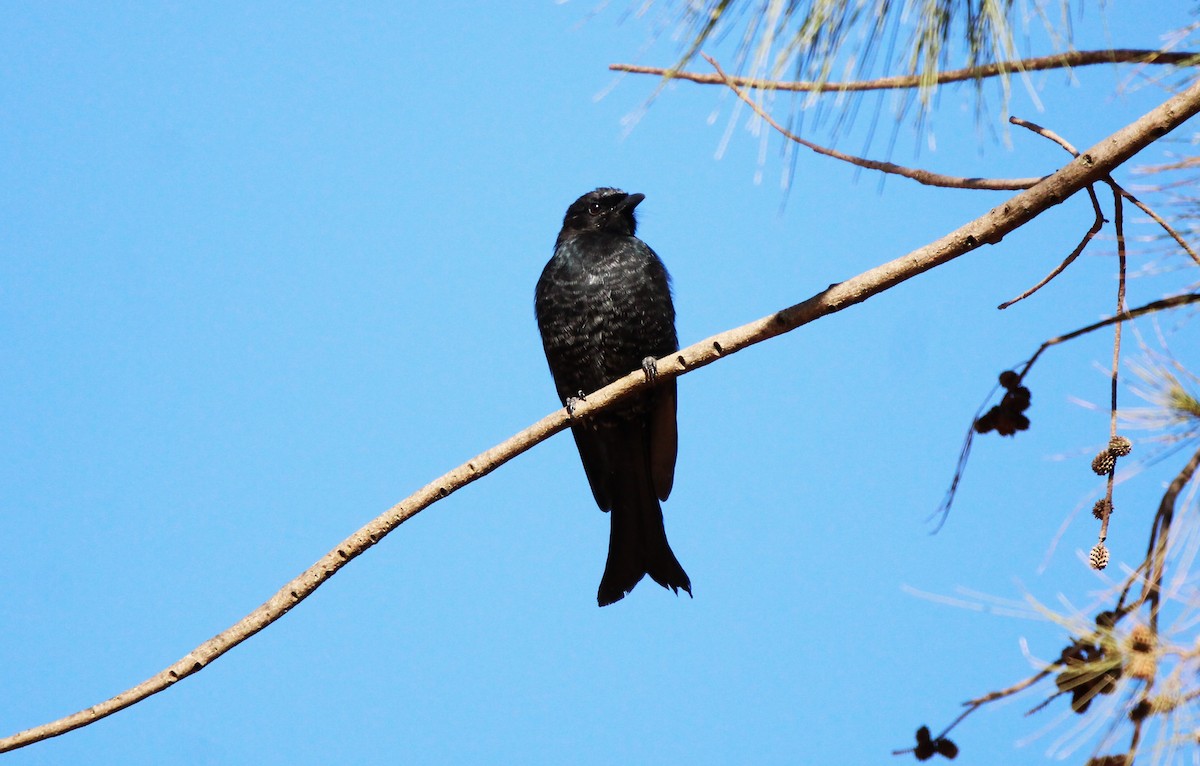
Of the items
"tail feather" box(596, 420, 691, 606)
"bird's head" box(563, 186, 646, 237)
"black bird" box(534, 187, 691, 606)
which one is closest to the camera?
"tail feather" box(596, 420, 691, 606)

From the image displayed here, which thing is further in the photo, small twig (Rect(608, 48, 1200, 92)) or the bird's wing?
the bird's wing

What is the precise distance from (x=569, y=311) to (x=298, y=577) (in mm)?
1825

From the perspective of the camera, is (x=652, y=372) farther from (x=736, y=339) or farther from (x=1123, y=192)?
(x=1123, y=192)

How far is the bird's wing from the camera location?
4.09 m

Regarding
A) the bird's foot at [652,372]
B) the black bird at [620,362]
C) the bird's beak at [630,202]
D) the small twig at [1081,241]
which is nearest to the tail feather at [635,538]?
the black bird at [620,362]

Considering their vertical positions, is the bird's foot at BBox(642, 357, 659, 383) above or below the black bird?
below

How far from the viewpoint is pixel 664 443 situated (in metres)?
4.11

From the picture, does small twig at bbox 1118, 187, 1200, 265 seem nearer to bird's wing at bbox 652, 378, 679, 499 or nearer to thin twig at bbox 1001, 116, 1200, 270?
thin twig at bbox 1001, 116, 1200, 270

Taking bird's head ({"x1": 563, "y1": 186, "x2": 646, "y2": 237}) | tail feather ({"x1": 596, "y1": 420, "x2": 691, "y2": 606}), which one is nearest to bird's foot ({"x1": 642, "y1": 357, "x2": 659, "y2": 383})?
tail feather ({"x1": 596, "y1": 420, "x2": 691, "y2": 606})

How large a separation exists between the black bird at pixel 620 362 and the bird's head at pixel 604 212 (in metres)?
0.34

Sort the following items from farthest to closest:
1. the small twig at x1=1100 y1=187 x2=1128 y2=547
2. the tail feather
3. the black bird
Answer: the black bird, the tail feather, the small twig at x1=1100 y1=187 x2=1128 y2=547

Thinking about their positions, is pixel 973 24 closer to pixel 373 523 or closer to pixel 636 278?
pixel 373 523

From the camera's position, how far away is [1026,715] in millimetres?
1458

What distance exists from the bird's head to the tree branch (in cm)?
174
